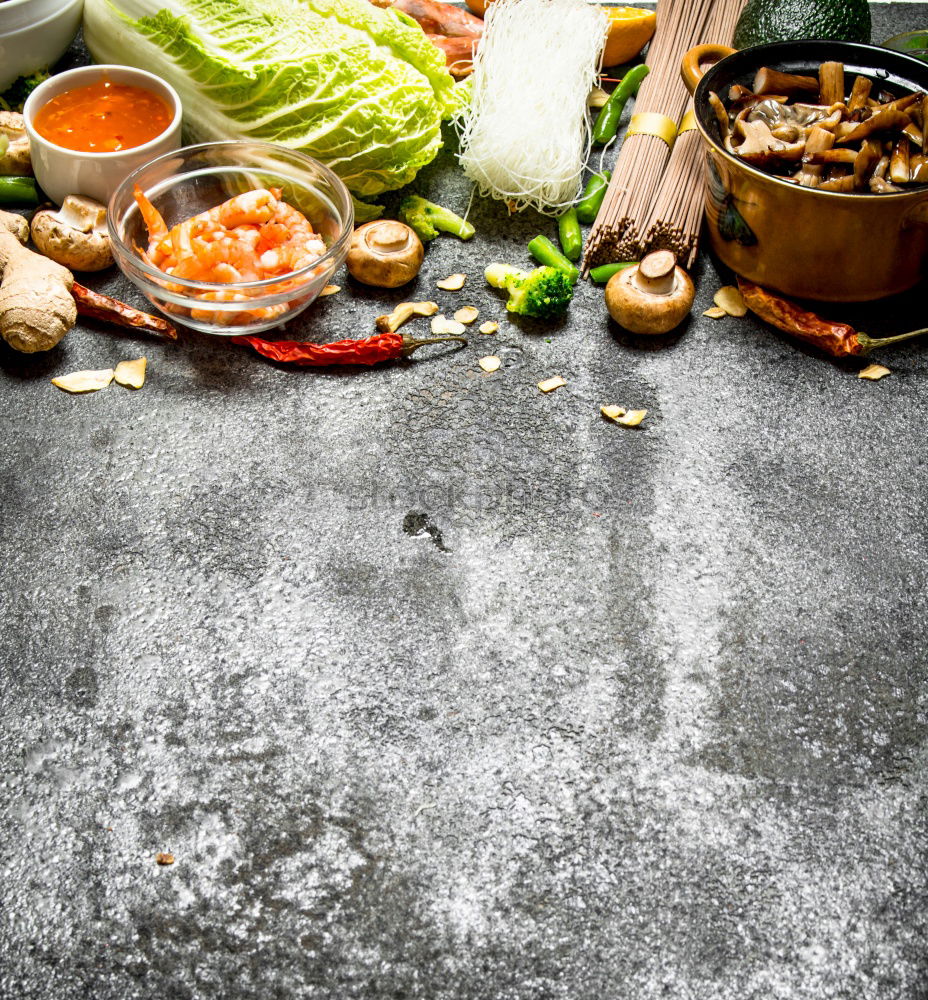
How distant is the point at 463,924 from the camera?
5.23 ft

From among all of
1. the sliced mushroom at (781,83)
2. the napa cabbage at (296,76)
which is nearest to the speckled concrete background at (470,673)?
the napa cabbage at (296,76)

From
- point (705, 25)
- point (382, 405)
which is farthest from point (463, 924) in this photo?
point (705, 25)

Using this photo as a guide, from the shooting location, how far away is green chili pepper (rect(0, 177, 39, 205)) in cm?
273

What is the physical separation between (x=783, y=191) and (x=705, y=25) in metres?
1.16

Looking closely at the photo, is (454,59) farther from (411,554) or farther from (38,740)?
(38,740)

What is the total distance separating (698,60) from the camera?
2.74m

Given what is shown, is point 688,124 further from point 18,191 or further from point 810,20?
point 18,191

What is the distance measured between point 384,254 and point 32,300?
0.92 m

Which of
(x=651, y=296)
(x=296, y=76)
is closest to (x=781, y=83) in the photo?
(x=651, y=296)

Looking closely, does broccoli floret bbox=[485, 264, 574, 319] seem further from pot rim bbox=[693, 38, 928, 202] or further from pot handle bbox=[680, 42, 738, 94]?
pot handle bbox=[680, 42, 738, 94]

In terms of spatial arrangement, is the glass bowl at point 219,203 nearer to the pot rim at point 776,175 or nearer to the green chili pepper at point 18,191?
the green chili pepper at point 18,191

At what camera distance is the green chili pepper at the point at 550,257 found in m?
2.63

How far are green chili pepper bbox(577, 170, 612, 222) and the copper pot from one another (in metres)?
0.35

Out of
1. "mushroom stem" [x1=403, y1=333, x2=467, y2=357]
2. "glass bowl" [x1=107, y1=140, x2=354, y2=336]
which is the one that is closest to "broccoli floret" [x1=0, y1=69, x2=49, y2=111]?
"glass bowl" [x1=107, y1=140, x2=354, y2=336]
